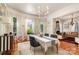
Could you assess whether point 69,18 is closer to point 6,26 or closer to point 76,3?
point 76,3

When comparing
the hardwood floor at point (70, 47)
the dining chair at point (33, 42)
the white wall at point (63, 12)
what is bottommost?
the hardwood floor at point (70, 47)

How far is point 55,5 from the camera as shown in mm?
2164

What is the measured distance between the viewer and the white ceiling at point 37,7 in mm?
2149

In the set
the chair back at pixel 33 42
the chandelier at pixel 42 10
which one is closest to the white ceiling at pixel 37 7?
the chandelier at pixel 42 10

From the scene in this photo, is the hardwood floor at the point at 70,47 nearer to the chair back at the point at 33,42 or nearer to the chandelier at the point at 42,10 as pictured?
the chair back at the point at 33,42

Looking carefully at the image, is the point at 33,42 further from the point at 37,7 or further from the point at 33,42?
the point at 37,7

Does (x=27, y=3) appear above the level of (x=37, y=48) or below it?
above

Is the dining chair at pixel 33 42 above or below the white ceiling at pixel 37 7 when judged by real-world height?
below

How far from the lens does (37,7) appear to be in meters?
2.18

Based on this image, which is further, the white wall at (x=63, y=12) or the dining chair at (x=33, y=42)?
the dining chair at (x=33, y=42)

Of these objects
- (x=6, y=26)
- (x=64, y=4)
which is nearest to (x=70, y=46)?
(x=64, y=4)

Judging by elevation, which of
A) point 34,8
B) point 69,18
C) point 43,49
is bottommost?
point 43,49

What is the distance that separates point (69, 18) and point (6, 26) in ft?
3.98

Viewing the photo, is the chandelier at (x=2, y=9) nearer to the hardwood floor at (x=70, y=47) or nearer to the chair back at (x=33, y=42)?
the chair back at (x=33, y=42)
